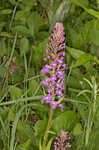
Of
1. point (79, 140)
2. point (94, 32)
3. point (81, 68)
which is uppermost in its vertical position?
point (94, 32)

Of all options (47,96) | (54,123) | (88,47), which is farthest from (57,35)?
(88,47)

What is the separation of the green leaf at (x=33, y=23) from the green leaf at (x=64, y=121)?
21.6 inches

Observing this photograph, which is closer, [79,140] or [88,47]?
[79,140]

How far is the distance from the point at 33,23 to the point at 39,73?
281mm

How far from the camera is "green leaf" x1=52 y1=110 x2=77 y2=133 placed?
115cm

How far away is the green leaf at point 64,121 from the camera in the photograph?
1.15 meters

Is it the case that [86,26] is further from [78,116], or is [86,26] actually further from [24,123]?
[24,123]

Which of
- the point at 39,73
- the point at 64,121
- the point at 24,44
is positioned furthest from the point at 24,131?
the point at 24,44

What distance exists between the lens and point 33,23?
1.50m

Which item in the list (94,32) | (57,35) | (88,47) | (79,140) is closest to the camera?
(57,35)

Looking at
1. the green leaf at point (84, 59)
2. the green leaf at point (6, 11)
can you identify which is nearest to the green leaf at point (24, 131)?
the green leaf at point (84, 59)

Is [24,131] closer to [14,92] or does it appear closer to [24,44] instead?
[14,92]

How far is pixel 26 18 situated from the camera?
5.02ft

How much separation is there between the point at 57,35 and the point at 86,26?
0.53 m
